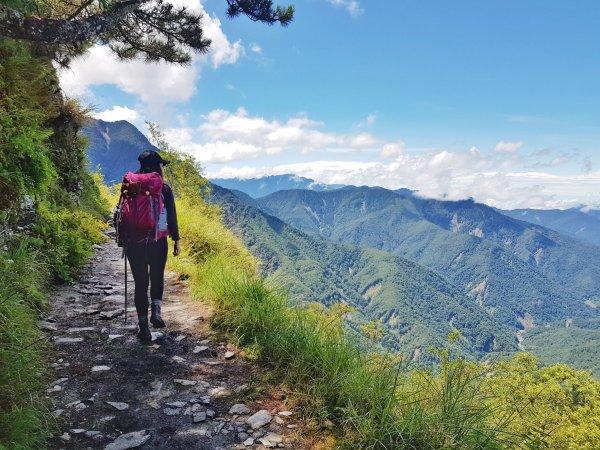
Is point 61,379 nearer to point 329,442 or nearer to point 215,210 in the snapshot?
point 329,442

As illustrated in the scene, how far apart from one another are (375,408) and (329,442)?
62 cm

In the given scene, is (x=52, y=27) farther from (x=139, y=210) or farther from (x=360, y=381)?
(x=360, y=381)

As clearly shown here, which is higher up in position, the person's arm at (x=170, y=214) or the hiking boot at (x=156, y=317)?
the person's arm at (x=170, y=214)

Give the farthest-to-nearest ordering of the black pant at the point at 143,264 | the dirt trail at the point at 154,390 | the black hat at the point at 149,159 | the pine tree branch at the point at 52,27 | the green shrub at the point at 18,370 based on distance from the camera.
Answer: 1. the black hat at the point at 149,159
2. the black pant at the point at 143,264
3. the pine tree branch at the point at 52,27
4. the dirt trail at the point at 154,390
5. the green shrub at the point at 18,370

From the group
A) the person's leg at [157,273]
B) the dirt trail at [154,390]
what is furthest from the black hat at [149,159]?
the dirt trail at [154,390]

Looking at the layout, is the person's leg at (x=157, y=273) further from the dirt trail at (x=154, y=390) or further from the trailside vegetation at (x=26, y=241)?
the trailside vegetation at (x=26, y=241)

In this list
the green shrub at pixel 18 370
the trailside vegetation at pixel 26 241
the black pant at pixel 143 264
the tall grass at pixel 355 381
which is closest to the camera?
the green shrub at pixel 18 370

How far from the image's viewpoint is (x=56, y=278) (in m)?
10.0

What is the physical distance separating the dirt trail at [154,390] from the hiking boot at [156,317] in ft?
0.62

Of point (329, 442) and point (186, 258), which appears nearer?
point (329, 442)

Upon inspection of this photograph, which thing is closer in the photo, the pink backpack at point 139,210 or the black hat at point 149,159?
the pink backpack at point 139,210

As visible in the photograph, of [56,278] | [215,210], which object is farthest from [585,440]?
[56,278]

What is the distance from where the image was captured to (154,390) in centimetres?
567

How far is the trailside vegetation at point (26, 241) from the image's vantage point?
4.34 metres
